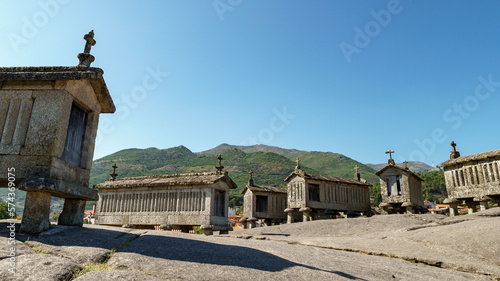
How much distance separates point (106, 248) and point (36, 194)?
6.20ft

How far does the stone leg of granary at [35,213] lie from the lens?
18.6 feet

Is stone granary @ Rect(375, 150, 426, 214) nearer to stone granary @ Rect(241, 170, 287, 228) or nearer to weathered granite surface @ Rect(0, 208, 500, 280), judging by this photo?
stone granary @ Rect(241, 170, 287, 228)

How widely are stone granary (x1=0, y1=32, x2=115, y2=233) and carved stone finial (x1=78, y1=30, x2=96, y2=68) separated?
56 centimetres

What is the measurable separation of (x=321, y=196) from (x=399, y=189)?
498 cm

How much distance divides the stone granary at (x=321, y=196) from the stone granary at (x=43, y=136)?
49.8 ft

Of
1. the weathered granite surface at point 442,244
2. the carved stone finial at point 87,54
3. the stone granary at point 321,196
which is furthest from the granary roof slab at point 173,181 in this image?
the carved stone finial at point 87,54

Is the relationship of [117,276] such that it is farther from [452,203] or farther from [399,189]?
[399,189]

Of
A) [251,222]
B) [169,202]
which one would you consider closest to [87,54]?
[169,202]

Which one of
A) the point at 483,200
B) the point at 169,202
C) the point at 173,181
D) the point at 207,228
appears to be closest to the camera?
the point at 207,228

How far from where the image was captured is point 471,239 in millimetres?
8969

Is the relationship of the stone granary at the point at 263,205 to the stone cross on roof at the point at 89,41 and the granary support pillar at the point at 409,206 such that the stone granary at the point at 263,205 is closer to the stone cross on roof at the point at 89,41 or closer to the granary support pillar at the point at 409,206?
the granary support pillar at the point at 409,206

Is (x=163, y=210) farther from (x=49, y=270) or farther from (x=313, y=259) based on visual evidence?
(x=49, y=270)

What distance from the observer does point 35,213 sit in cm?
578

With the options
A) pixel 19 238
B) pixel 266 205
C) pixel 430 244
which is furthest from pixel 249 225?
pixel 19 238
